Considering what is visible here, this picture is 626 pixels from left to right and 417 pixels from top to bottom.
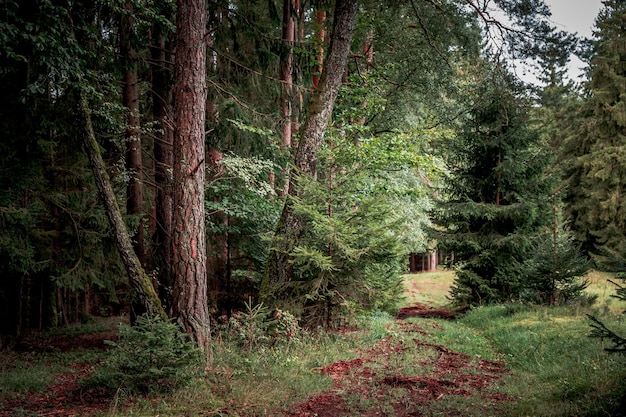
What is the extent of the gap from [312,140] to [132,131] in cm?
421

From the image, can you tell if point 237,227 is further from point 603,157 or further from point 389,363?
point 603,157

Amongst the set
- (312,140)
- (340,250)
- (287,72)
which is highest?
(287,72)

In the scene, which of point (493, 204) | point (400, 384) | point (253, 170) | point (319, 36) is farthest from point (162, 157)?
point (493, 204)

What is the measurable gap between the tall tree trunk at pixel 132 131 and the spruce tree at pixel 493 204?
951 centimetres

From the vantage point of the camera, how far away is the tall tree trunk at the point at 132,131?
8602mm

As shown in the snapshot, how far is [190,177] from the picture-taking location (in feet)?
21.8

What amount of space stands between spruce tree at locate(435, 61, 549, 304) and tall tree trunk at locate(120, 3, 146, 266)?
9509mm

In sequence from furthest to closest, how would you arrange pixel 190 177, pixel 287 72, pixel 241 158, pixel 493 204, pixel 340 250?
pixel 493 204, pixel 287 72, pixel 241 158, pixel 340 250, pixel 190 177

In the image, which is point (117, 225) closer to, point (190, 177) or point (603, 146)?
point (190, 177)

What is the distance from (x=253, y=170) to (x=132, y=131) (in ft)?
9.49

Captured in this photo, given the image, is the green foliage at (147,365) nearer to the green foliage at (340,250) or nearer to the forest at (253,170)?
the forest at (253,170)

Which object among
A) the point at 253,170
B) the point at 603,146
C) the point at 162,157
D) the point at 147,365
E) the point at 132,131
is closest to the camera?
the point at 147,365

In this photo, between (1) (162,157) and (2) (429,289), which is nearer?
(1) (162,157)

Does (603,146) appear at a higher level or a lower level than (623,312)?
higher
